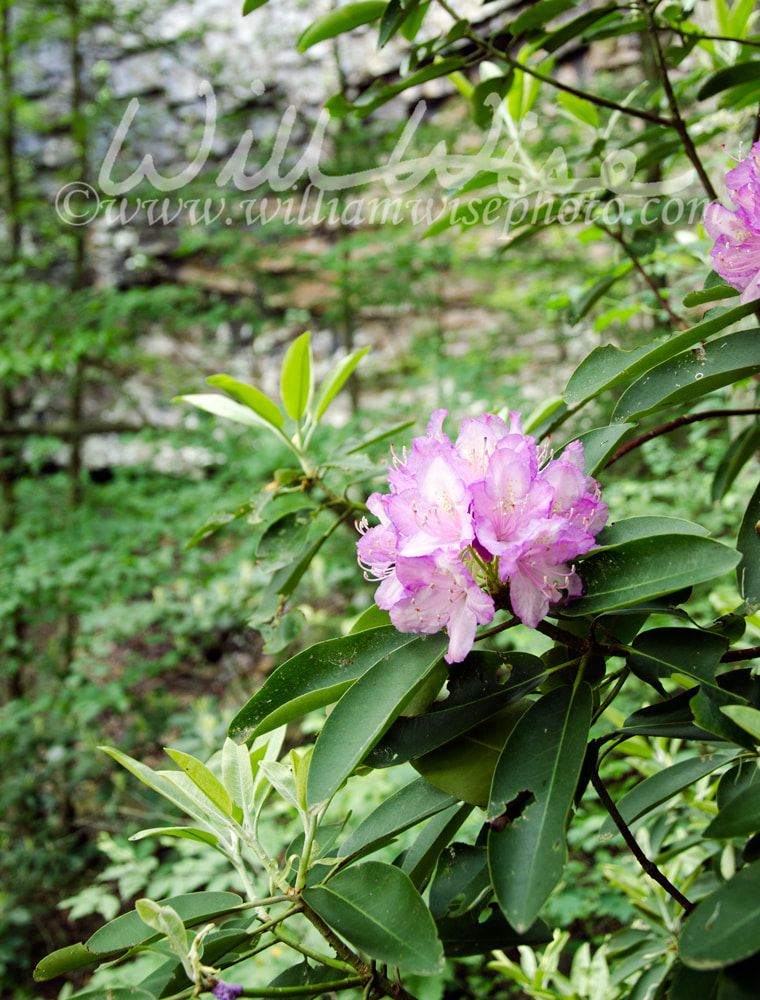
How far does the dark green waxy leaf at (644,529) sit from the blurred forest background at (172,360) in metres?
0.39

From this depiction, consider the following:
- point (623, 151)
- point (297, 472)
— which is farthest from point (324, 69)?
point (297, 472)

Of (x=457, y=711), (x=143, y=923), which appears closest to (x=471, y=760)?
(x=457, y=711)

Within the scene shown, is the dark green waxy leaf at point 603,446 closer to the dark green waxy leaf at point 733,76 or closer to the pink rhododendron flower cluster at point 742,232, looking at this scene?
the pink rhododendron flower cluster at point 742,232

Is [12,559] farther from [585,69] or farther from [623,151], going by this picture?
[585,69]

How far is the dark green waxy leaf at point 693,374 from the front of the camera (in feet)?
1.53

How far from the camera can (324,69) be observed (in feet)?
15.2

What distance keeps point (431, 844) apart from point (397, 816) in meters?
0.07

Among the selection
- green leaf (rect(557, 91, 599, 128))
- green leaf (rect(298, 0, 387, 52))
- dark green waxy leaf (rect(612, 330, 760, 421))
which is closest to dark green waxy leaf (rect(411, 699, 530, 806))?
dark green waxy leaf (rect(612, 330, 760, 421))

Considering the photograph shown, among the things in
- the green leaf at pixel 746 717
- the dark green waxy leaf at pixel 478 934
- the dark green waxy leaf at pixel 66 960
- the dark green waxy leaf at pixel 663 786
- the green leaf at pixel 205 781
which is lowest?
the dark green waxy leaf at pixel 478 934

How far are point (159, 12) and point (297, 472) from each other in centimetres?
370

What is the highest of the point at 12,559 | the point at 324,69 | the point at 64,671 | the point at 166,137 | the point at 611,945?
the point at 324,69

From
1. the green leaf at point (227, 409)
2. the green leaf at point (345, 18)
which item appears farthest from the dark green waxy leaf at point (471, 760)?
the green leaf at point (345, 18)

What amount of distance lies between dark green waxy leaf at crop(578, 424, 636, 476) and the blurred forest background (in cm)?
40

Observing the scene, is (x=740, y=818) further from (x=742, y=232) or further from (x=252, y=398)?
(x=252, y=398)
